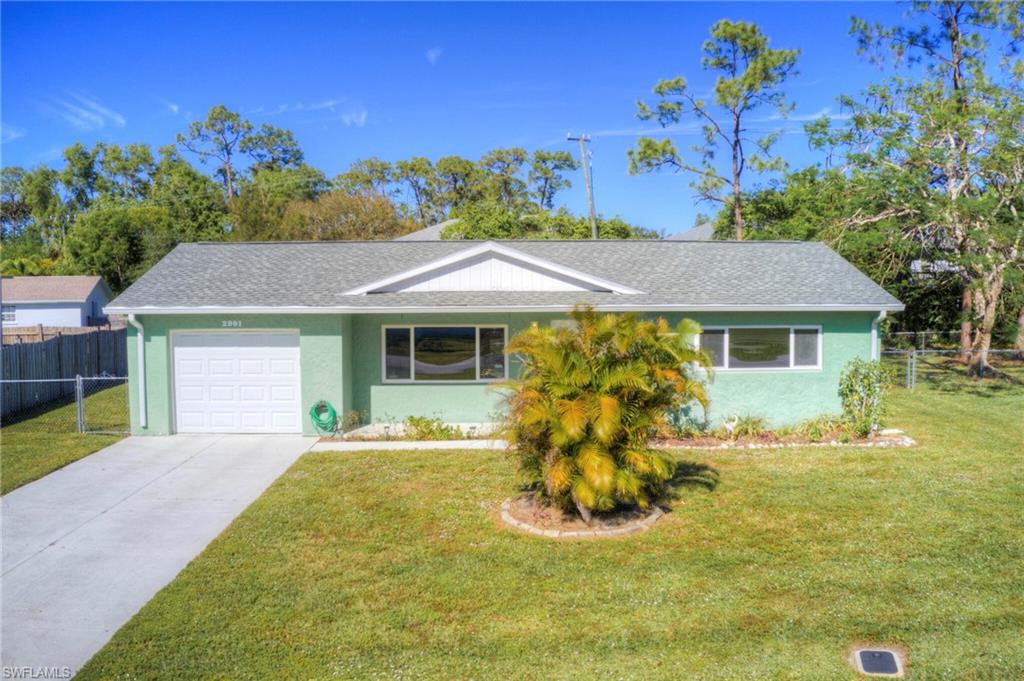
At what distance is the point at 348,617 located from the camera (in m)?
5.79

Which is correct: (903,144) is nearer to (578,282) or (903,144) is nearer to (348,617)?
(578,282)

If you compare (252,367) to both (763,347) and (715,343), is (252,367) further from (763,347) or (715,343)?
(763,347)

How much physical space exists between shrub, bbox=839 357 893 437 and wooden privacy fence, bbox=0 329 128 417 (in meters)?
15.2

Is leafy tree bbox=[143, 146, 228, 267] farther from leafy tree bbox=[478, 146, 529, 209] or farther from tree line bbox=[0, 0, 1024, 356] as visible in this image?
leafy tree bbox=[478, 146, 529, 209]

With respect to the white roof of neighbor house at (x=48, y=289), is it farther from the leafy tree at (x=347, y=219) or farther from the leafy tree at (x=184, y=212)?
the leafy tree at (x=347, y=219)

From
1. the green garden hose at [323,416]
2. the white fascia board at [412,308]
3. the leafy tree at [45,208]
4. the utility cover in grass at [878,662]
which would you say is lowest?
the utility cover in grass at [878,662]

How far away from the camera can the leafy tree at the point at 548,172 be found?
50.4 m

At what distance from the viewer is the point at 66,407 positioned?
16062mm

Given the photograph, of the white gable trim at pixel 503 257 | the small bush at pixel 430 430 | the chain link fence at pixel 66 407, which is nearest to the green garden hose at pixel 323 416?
the small bush at pixel 430 430

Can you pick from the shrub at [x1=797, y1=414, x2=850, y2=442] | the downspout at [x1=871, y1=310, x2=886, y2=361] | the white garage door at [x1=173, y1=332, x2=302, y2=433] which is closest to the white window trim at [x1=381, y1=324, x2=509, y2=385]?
the white garage door at [x1=173, y1=332, x2=302, y2=433]

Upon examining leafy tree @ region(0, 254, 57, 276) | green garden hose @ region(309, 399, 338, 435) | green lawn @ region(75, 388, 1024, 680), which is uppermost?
leafy tree @ region(0, 254, 57, 276)

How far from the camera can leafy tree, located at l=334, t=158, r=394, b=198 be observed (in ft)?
178

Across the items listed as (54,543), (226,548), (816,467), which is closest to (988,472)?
(816,467)

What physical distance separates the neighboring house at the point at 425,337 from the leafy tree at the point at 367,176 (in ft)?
138
